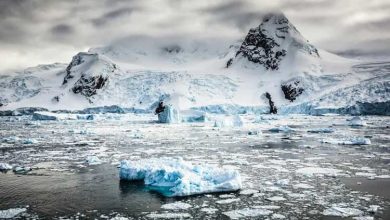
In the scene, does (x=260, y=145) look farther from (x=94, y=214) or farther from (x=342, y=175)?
(x=94, y=214)

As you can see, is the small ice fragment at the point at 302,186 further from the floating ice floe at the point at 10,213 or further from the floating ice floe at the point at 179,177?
the floating ice floe at the point at 10,213

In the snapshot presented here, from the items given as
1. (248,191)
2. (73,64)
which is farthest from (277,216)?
(73,64)

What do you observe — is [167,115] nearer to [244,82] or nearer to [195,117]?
[195,117]

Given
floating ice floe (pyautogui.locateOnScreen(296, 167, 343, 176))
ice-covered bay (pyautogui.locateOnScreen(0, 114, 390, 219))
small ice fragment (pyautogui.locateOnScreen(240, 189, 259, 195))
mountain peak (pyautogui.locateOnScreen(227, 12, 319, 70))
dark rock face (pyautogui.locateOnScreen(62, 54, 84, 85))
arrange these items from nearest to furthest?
ice-covered bay (pyautogui.locateOnScreen(0, 114, 390, 219)) → small ice fragment (pyautogui.locateOnScreen(240, 189, 259, 195)) → floating ice floe (pyautogui.locateOnScreen(296, 167, 343, 176)) → mountain peak (pyautogui.locateOnScreen(227, 12, 319, 70)) → dark rock face (pyautogui.locateOnScreen(62, 54, 84, 85))

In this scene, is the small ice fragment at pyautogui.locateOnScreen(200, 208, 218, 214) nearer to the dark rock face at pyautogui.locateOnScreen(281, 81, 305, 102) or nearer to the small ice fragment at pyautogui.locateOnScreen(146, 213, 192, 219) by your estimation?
the small ice fragment at pyautogui.locateOnScreen(146, 213, 192, 219)

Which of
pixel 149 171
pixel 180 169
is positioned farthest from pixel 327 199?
pixel 149 171

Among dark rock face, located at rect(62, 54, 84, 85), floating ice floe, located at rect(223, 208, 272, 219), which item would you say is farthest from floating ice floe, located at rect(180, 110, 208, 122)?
dark rock face, located at rect(62, 54, 84, 85)
